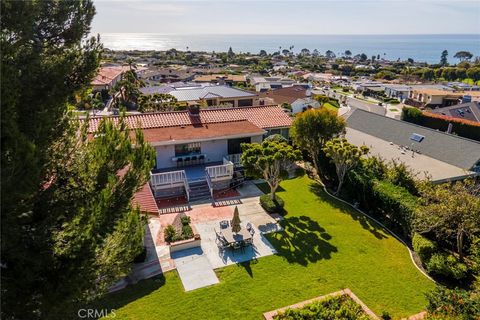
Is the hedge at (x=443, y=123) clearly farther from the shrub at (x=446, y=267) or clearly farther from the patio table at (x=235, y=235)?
the patio table at (x=235, y=235)

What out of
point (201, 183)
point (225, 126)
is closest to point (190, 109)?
point (225, 126)

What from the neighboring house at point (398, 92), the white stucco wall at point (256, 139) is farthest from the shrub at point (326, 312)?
the neighboring house at point (398, 92)

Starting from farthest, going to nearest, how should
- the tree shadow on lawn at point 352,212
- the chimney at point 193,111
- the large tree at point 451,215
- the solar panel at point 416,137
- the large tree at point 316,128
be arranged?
the chimney at point 193,111 → the solar panel at point 416,137 → the large tree at point 316,128 → the tree shadow on lawn at point 352,212 → the large tree at point 451,215

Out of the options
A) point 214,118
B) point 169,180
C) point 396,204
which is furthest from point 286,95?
point 396,204

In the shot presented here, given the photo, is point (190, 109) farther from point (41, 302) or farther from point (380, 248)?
point (41, 302)

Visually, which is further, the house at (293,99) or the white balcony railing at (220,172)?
the house at (293,99)
